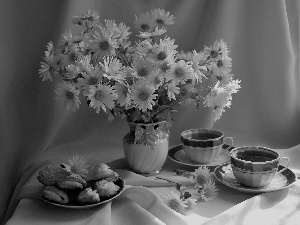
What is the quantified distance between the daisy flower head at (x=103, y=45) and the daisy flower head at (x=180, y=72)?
12 cm

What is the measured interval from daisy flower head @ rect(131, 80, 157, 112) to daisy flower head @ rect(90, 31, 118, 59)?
0.30ft

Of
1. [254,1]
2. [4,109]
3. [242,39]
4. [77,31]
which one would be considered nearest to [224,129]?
[242,39]

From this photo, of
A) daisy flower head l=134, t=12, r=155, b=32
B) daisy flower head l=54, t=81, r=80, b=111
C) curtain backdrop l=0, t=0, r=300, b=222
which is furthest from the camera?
curtain backdrop l=0, t=0, r=300, b=222

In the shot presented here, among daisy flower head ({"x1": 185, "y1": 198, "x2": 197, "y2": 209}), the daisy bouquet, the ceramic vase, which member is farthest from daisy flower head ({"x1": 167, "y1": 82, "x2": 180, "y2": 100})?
daisy flower head ({"x1": 185, "y1": 198, "x2": 197, "y2": 209})

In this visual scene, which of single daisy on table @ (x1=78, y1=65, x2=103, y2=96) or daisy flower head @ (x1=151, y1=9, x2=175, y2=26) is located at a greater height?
daisy flower head @ (x1=151, y1=9, x2=175, y2=26)

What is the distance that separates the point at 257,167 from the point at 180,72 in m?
0.24

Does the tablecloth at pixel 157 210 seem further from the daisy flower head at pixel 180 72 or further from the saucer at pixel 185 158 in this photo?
the daisy flower head at pixel 180 72

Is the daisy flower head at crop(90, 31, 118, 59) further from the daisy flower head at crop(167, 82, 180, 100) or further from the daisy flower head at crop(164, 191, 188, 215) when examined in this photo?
the daisy flower head at crop(164, 191, 188, 215)

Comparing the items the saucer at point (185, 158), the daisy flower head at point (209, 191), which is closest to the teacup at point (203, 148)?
the saucer at point (185, 158)

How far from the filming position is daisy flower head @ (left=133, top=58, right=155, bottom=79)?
1019 mm

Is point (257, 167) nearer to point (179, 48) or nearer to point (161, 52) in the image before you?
point (161, 52)

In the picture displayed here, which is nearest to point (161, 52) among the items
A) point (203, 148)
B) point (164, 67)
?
point (164, 67)

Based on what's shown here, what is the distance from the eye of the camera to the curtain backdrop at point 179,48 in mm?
1261

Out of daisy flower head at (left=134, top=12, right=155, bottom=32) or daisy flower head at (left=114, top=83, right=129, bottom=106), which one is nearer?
daisy flower head at (left=114, top=83, right=129, bottom=106)
